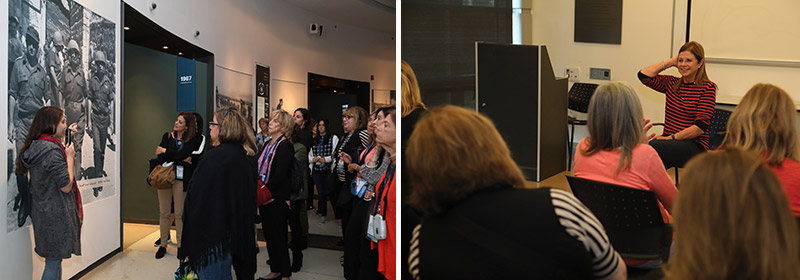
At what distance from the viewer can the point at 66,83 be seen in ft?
11.5

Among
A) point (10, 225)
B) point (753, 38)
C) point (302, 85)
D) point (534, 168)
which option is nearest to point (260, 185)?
point (302, 85)

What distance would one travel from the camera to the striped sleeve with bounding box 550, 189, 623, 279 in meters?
1.15

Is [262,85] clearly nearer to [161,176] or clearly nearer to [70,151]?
[161,176]

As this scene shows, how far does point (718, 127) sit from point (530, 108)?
534 mm

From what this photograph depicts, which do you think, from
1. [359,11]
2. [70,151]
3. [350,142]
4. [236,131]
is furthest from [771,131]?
[70,151]

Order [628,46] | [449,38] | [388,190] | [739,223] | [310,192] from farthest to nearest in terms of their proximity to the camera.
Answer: [310,192], [388,190], [449,38], [628,46], [739,223]

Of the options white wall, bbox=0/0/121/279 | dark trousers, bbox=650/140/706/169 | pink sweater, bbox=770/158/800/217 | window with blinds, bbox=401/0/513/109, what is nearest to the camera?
pink sweater, bbox=770/158/800/217

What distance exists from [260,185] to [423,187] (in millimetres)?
2525

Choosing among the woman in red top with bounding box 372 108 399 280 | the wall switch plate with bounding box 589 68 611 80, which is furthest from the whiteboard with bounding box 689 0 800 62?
the woman in red top with bounding box 372 108 399 280

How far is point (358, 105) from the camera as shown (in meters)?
4.05

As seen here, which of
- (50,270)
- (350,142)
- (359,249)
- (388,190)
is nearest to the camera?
(388,190)

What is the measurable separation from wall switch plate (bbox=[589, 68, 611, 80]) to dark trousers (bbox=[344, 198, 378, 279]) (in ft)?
5.03

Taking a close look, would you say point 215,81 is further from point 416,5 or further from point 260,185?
point 416,5

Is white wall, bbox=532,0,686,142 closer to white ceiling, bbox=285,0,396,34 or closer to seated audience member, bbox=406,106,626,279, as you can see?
seated audience member, bbox=406,106,626,279
